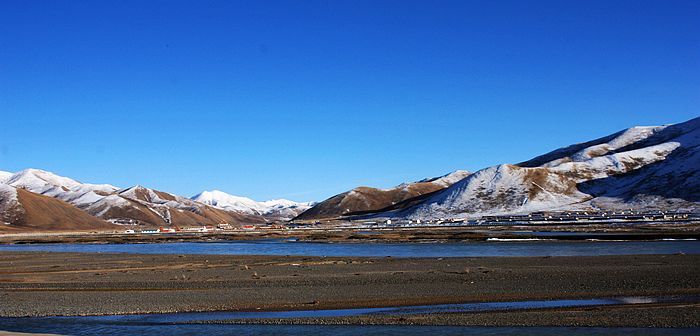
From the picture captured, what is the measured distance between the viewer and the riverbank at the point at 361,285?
25812mm

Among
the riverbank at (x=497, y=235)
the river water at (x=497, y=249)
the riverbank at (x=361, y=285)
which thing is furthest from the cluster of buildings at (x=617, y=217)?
the riverbank at (x=361, y=285)

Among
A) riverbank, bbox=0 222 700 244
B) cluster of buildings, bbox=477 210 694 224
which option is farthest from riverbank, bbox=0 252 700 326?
cluster of buildings, bbox=477 210 694 224

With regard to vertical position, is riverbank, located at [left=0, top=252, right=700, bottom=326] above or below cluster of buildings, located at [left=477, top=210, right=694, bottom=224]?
below

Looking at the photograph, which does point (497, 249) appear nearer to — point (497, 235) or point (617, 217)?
point (497, 235)

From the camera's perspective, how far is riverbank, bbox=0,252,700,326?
84.7ft

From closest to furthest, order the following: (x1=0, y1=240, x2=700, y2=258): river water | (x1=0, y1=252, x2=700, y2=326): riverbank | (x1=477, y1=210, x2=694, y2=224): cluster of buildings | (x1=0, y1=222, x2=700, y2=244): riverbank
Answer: (x1=0, y1=252, x2=700, y2=326): riverbank → (x1=0, y1=240, x2=700, y2=258): river water → (x1=0, y1=222, x2=700, y2=244): riverbank → (x1=477, y1=210, x2=694, y2=224): cluster of buildings

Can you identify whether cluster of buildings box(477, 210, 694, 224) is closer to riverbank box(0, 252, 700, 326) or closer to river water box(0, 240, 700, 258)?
river water box(0, 240, 700, 258)

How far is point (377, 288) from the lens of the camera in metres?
31.0

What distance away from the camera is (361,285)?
1272 inches

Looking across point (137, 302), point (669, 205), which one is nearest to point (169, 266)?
point (137, 302)

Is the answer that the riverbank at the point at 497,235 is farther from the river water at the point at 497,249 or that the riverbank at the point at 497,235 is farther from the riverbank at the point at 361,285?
the riverbank at the point at 361,285

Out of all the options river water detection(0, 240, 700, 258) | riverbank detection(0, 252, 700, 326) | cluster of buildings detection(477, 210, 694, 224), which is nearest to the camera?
riverbank detection(0, 252, 700, 326)

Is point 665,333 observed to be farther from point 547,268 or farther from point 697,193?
point 697,193

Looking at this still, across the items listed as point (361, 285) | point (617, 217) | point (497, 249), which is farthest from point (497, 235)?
point (617, 217)
